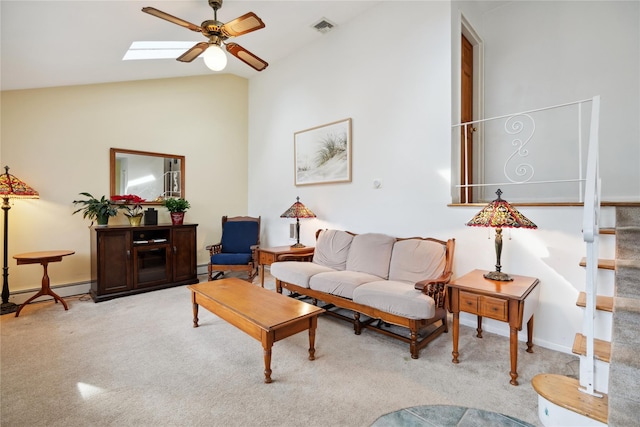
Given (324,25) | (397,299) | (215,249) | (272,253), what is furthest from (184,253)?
(324,25)

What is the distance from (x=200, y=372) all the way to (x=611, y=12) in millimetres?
5176

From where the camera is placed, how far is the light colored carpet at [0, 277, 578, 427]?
178 cm

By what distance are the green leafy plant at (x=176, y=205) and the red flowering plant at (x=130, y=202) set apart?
0.36 metres

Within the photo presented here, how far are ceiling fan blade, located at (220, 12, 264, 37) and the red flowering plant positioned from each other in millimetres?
2838

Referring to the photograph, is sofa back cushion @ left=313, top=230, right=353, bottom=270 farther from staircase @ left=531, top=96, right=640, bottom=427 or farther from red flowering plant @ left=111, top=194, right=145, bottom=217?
red flowering plant @ left=111, top=194, right=145, bottom=217

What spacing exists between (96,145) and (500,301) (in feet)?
17.1

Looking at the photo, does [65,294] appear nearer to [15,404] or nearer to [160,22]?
[15,404]

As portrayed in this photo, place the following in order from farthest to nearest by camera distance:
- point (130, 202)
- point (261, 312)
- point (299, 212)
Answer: point (130, 202)
point (299, 212)
point (261, 312)

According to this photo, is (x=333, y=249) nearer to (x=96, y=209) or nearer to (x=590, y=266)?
(x=590, y=266)

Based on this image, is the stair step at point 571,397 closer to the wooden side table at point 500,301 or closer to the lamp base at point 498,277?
the wooden side table at point 500,301

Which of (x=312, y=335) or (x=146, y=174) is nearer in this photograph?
(x=312, y=335)

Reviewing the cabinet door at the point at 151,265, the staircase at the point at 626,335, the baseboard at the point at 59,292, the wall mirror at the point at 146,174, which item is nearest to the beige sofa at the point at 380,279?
the staircase at the point at 626,335

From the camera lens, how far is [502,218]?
2.34 meters

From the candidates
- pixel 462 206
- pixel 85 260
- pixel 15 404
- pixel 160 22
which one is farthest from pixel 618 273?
pixel 85 260
